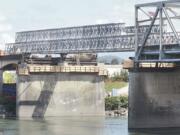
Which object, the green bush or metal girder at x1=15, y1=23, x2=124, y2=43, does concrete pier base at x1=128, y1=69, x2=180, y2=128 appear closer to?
metal girder at x1=15, y1=23, x2=124, y2=43

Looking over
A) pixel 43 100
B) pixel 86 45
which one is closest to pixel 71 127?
pixel 43 100

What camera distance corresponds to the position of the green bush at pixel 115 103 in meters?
154

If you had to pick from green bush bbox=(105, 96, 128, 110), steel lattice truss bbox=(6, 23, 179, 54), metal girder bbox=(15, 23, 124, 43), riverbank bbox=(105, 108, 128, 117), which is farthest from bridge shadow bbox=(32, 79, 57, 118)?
green bush bbox=(105, 96, 128, 110)

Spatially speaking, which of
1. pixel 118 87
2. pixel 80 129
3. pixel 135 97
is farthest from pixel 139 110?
pixel 118 87

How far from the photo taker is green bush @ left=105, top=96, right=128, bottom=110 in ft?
507

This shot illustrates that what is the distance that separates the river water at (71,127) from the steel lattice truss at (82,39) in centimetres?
1445

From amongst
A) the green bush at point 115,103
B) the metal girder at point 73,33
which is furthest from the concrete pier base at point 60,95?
the metal girder at point 73,33

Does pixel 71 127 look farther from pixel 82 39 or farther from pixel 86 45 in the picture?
pixel 82 39

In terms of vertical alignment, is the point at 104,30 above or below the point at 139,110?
above

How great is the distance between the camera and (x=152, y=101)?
109 metres

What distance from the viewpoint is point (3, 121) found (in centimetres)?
13250

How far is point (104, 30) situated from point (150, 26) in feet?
98.6

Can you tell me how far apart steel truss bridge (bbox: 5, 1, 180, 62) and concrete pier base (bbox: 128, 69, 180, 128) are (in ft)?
10.9

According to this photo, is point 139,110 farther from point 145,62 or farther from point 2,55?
point 2,55
